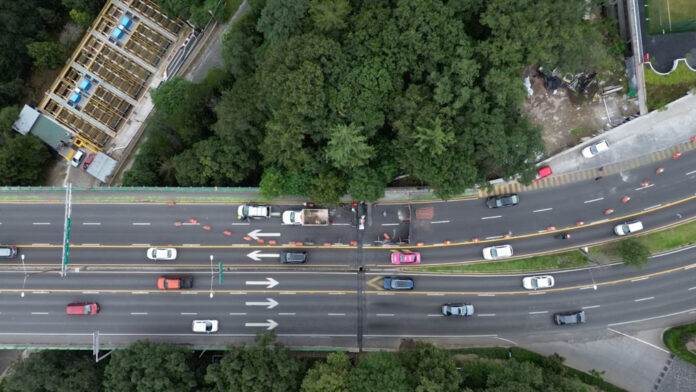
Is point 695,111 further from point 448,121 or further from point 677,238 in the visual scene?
point 448,121

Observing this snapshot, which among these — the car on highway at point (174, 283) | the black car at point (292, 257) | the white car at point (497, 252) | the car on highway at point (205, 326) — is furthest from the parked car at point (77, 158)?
the white car at point (497, 252)

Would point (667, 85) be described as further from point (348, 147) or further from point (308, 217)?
point (308, 217)

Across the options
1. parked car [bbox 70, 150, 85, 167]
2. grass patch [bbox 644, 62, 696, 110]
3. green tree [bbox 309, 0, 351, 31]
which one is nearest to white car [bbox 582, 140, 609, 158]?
grass patch [bbox 644, 62, 696, 110]

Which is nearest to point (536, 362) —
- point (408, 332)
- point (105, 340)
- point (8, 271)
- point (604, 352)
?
point (604, 352)

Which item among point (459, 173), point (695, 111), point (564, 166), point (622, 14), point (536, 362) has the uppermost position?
point (622, 14)

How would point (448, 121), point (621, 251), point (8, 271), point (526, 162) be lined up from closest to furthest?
point (448, 121) < point (526, 162) < point (621, 251) < point (8, 271)

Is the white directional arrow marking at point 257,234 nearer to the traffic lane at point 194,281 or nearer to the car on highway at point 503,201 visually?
the traffic lane at point 194,281

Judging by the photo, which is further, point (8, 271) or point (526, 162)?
point (8, 271)
